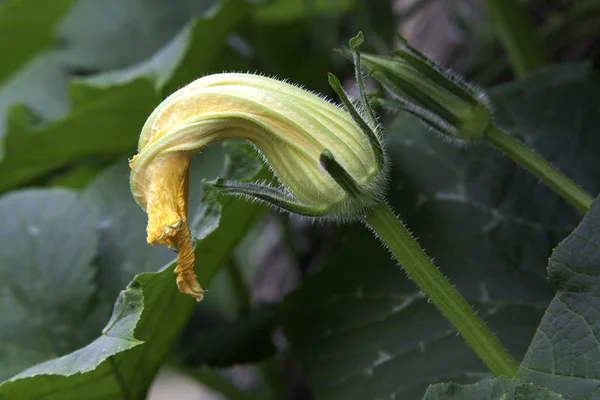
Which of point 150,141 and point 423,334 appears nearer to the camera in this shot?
point 150,141

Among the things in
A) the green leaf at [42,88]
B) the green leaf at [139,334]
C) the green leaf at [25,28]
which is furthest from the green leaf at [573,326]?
the green leaf at [25,28]

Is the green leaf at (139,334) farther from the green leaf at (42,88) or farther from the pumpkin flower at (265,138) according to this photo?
the green leaf at (42,88)


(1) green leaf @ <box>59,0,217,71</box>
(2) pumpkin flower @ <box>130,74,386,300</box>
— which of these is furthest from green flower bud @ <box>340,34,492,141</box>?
(1) green leaf @ <box>59,0,217,71</box>

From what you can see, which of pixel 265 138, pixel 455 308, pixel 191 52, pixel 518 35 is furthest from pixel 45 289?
pixel 518 35

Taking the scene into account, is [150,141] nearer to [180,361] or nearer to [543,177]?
[543,177]

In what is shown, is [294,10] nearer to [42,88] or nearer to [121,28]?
[121,28]

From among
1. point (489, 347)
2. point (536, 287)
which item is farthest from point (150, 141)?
point (536, 287)
